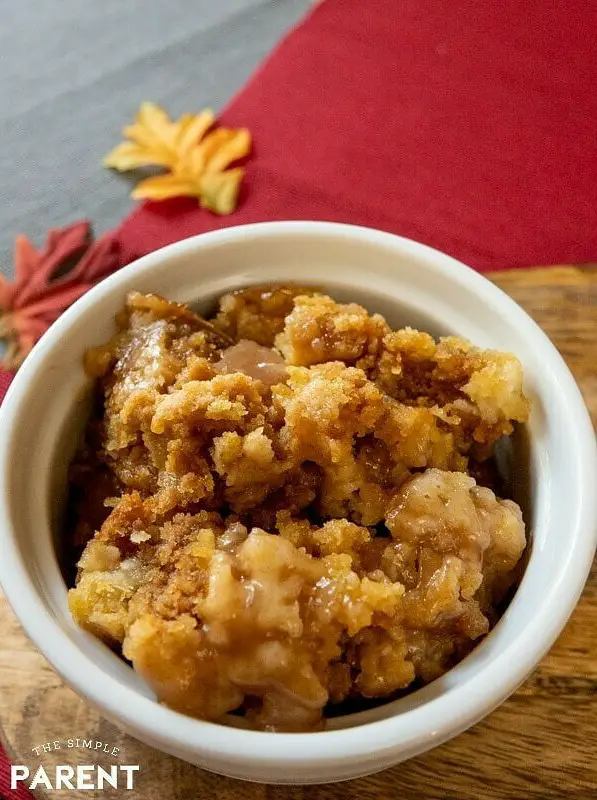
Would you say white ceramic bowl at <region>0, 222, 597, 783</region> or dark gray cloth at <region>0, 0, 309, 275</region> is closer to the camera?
white ceramic bowl at <region>0, 222, 597, 783</region>

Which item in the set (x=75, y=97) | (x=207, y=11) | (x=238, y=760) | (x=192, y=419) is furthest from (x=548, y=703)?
(x=207, y=11)

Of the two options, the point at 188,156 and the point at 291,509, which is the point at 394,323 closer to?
the point at 291,509

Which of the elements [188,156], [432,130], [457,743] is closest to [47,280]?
[188,156]

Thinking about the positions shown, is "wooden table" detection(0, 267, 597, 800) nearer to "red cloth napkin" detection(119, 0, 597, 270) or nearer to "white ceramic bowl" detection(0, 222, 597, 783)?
"white ceramic bowl" detection(0, 222, 597, 783)

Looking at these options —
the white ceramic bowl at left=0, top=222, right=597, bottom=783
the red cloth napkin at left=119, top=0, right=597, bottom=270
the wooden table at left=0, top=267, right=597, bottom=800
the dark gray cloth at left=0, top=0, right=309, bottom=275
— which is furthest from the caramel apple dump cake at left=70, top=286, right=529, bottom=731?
the dark gray cloth at left=0, top=0, right=309, bottom=275

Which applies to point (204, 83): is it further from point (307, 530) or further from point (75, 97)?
point (307, 530)

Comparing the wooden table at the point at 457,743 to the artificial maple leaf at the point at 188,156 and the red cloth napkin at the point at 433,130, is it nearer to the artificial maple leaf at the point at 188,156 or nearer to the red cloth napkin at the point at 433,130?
the red cloth napkin at the point at 433,130

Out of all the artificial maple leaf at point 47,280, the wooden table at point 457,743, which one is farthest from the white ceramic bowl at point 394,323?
the artificial maple leaf at point 47,280
